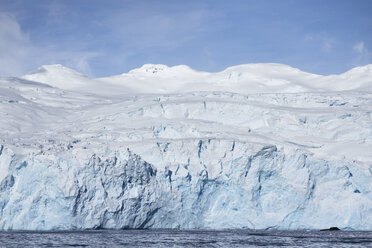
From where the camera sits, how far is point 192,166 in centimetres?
3169

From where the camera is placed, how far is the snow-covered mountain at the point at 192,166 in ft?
92.8

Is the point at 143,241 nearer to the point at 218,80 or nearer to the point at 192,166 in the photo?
the point at 192,166

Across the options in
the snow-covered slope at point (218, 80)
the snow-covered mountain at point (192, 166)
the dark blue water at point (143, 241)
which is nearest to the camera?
the dark blue water at point (143, 241)

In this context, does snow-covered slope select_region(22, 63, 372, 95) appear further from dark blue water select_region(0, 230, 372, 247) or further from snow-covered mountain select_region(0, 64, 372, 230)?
dark blue water select_region(0, 230, 372, 247)

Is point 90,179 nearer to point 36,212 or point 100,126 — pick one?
point 36,212

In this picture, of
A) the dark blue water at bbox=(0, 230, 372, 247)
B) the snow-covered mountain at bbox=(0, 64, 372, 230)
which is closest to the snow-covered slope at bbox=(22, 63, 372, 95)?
the snow-covered mountain at bbox=(0, 64, 372, 230)

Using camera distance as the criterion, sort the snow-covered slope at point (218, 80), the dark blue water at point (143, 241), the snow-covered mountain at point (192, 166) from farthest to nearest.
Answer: the snow-covered slope at point (218, 80) < the snow-covered mountain at point (192, 166) < the dark blue water at point (143, 241)


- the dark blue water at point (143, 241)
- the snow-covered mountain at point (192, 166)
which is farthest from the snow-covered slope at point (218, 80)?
the dark blue water at point (143, 241)

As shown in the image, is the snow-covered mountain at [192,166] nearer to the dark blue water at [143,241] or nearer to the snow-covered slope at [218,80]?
the dark blue water at [143,241]

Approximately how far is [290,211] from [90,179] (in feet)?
35.3

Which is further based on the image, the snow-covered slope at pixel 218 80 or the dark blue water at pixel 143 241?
the snow-covered slope at pixel 218 80

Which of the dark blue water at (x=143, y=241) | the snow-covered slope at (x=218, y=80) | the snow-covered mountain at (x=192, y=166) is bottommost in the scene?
the dark blue water at (x=143, y=241)

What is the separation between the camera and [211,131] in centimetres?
3512

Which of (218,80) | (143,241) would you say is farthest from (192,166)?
(218,80)
